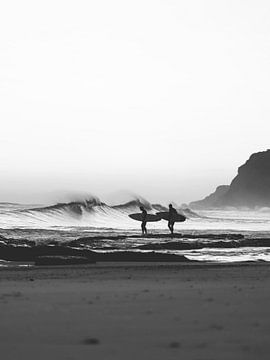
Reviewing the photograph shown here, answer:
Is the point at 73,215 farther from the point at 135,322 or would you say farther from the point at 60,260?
the point at 135,322

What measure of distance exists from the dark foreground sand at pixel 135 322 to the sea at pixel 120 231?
10.1 meters

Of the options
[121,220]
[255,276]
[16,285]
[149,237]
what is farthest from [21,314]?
[121,220]

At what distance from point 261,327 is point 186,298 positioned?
233 cm

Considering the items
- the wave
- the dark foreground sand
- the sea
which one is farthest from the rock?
the wave

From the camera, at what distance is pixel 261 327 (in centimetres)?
629

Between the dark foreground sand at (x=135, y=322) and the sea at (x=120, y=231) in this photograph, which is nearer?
the dark foreground sand at (x=135, y=322)

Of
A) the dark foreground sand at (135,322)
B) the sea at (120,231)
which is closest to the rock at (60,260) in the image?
the sea at (120,231)

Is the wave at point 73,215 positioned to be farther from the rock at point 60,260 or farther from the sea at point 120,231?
the rock at point 60,260

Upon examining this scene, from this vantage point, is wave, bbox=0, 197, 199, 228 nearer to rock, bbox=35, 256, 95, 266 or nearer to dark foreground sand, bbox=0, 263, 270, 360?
rock, bbox=35, 256, 95, 266

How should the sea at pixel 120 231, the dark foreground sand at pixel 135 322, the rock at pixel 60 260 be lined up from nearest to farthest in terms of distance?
1. the dark foreground sand at pixel 135 322
2. the rock at pixel 60 260
3. the sea at pixel 120 231

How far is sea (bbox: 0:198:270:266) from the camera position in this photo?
83.0 feet

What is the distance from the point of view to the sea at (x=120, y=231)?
25312 mm

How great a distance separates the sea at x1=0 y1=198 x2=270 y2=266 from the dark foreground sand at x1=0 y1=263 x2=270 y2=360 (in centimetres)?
1010

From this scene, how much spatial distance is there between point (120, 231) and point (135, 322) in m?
35.7
